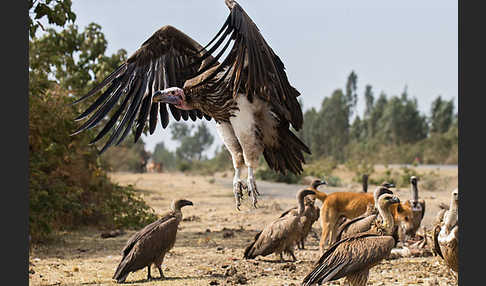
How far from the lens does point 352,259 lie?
550cm

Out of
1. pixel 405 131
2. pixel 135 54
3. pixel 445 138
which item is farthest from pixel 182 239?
pixel 405 131

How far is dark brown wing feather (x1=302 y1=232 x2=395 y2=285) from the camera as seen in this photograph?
5457 mm

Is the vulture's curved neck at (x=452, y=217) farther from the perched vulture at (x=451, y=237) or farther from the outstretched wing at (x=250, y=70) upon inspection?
the outstretched wing at (x=250, y=70)

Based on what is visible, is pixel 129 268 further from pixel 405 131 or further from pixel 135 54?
pixel 405 131

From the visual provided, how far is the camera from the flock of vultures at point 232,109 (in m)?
3.08

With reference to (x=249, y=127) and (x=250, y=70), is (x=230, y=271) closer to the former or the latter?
(x=249, y=127)

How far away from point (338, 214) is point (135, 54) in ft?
18.0

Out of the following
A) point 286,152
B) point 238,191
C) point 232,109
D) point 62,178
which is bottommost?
point 62,178

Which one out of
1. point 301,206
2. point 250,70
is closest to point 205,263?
point 301,206

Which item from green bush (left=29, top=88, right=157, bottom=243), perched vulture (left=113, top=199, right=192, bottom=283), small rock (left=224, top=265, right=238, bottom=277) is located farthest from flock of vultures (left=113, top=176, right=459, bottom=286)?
green bush (left=29, top=88, right=157, bottom=243)

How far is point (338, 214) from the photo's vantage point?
867cm

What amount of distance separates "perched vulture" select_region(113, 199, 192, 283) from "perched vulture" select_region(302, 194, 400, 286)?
201 centimetres

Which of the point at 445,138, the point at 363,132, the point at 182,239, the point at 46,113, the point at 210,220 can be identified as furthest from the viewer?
the point at 363,132

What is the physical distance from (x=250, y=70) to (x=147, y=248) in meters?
4.11
